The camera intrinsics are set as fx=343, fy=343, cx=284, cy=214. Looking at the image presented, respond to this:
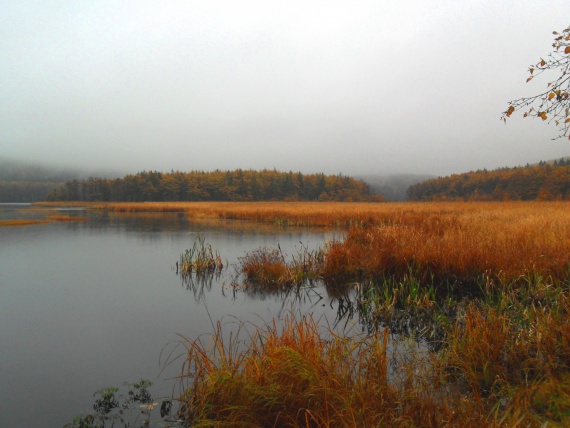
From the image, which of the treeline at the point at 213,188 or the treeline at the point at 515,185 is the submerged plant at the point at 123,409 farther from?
the treeline at the point at 213,188

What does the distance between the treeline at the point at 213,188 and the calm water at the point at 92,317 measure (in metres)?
82.7

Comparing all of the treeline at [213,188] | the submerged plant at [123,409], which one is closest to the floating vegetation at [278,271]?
the submerged plant at [123,409]

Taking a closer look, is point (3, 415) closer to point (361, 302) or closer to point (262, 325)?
point (262, 325)

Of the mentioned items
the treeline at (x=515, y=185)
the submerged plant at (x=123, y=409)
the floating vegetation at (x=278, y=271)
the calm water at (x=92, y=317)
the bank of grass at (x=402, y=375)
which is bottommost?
the calm water at (x=92, y=317)

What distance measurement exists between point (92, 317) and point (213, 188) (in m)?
94.2

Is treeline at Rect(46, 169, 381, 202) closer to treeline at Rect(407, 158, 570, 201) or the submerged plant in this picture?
treeline at Rect(407, 158, 570, 201)

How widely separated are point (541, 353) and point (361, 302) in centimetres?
353

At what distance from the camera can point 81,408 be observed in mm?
4102

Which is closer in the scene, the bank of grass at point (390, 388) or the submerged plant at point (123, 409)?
the bank of grass at point (390, 388)

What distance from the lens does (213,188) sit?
99.7m

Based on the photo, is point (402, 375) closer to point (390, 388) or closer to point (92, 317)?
point (390, 388)

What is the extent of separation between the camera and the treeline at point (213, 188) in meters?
94.6

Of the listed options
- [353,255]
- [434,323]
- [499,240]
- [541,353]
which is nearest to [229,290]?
[353,255]

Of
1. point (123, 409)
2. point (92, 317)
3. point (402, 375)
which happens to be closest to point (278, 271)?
point (92, 317)
